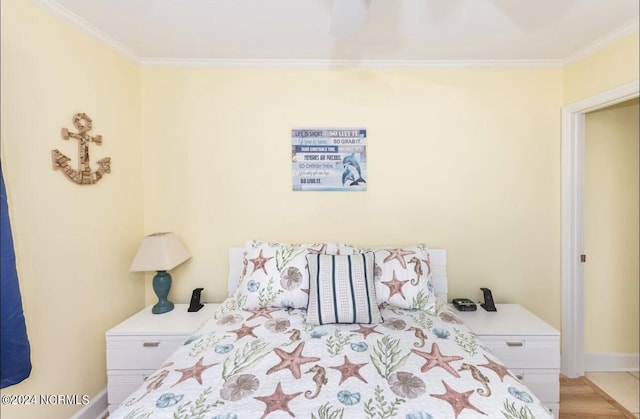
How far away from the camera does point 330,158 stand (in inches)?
95.0

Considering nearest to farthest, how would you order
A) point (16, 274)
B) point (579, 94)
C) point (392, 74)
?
point (16, 274)
point (579, 94)
point (392, 74)

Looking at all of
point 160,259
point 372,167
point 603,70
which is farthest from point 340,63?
point 160,259

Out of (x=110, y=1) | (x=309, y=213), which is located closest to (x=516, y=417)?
(x=309, y=213)

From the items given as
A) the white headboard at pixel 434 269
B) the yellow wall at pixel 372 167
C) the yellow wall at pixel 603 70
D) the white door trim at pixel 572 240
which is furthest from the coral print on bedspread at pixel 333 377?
the yellow wall at pixel 603 70

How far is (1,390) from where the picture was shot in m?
1.44

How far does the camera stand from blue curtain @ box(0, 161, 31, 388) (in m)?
1.33

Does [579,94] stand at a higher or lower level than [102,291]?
higher

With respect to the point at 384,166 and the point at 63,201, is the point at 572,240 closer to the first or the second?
the point at 384,166

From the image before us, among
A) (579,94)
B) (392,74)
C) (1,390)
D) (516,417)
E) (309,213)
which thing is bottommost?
(1,390)

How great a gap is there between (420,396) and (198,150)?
216 cm

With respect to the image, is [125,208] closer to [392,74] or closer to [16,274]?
[16,274]

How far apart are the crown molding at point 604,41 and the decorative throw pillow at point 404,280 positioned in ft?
5.89

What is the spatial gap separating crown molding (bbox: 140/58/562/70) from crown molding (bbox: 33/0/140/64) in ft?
0.50

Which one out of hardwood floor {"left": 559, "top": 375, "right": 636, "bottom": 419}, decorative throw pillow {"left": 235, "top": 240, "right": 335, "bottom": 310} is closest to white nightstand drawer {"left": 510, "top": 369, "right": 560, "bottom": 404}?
hardwood floor {"left": 559, "top": 375, "right": 636, "bottom": 419}
